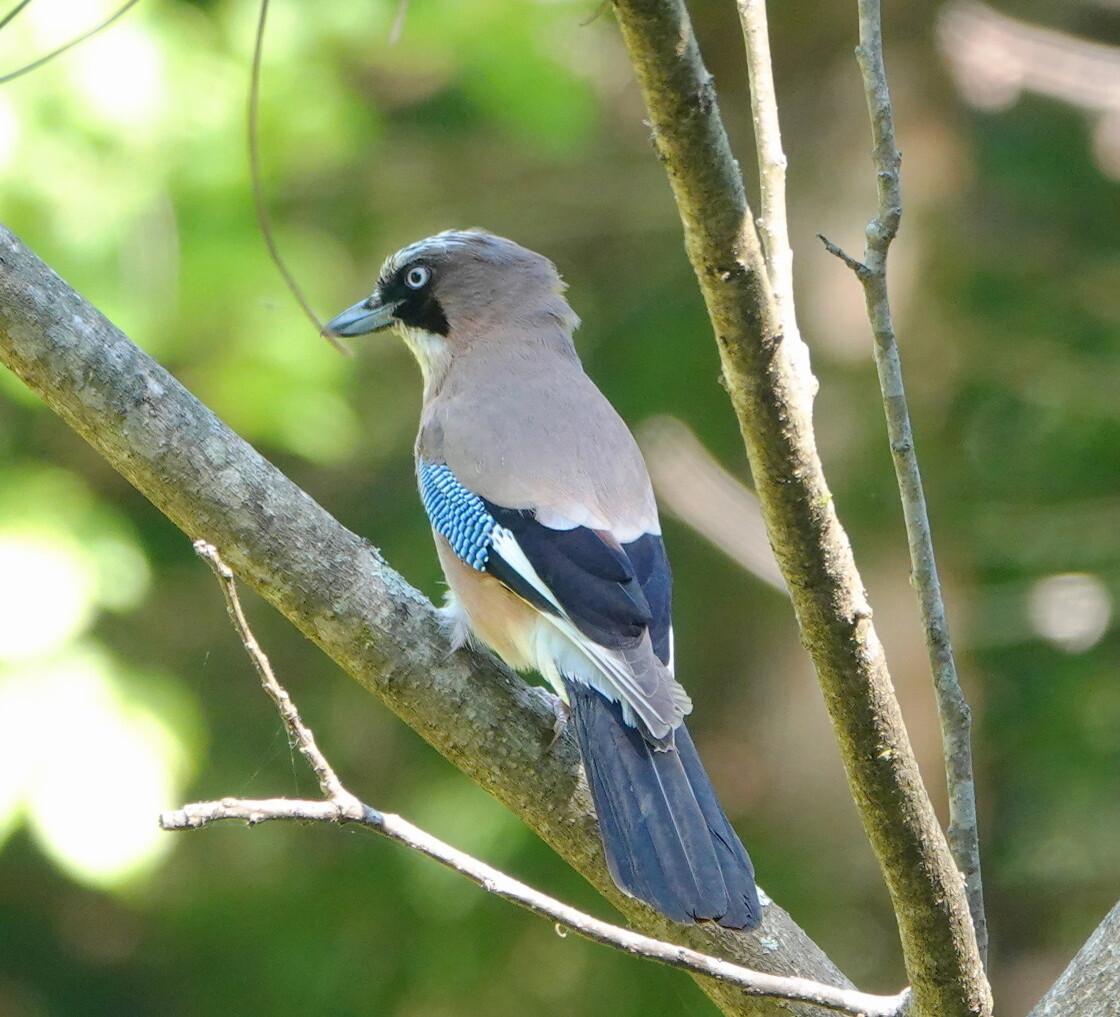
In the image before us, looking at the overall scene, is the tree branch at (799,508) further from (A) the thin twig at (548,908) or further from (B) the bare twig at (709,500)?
(B) the bare twig at (709,500)

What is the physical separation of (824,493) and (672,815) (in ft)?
3.10

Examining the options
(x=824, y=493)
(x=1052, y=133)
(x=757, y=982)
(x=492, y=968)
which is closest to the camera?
(x=824, y=493)

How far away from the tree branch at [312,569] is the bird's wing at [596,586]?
0.21 m

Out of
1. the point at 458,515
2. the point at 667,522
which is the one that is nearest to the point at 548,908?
the point at 458,515

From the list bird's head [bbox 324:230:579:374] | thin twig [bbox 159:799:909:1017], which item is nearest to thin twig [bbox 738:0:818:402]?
thin twig [bbox 159:799:909:1017]

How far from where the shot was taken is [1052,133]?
23.8ft

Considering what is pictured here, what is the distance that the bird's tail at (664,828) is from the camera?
8.12 feet

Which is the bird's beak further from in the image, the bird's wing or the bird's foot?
the bird's foot

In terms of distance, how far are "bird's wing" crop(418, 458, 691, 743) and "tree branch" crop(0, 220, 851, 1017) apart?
0.68ft

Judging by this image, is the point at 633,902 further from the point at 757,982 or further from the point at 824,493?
the point at 824,493

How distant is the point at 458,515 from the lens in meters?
3.53

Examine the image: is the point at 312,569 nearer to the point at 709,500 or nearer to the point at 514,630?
the point at 514,630

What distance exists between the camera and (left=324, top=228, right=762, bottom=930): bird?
2611mm

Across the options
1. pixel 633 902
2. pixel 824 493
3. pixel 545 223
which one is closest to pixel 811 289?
pixel 545 223
